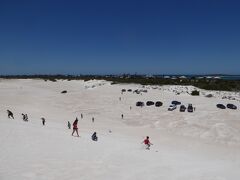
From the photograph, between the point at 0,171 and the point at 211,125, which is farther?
the point at 211,125

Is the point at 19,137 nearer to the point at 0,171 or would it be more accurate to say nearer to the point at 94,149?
the point at 94,149

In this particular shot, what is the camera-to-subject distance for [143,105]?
232 ft

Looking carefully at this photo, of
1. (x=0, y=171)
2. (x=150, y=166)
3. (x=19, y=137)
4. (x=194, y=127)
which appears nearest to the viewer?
(x=0, y=171)

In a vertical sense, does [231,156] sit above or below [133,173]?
below

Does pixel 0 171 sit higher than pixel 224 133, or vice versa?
pixel 0 171

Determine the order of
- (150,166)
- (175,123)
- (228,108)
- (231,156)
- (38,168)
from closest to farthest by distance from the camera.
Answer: (38,168) → (150,166) → (231,156) → (175,123) → (228,108)

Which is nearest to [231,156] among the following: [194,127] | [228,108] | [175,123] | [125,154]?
[125,154]

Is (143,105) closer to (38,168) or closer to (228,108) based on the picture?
(228,108)

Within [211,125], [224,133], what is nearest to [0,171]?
[224,133]

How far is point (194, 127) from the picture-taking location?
148 feet

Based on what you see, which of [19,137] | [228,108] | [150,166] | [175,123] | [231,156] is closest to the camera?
[150,166]

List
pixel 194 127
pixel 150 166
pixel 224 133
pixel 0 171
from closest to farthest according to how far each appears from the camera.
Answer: pixel 0 171, pixel 150 166, pixel 224 133, pixel 194 127

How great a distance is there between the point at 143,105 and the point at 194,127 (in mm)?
26243

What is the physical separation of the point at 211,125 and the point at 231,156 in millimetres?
17384
